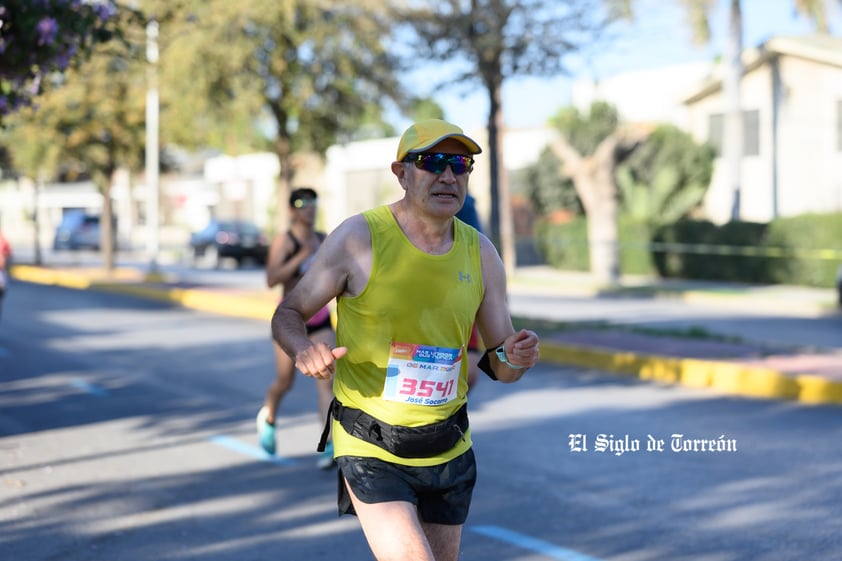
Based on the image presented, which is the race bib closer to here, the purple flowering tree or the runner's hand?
the runner's hand

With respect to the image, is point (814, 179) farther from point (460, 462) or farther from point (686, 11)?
point (460, 462)

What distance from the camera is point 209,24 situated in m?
20.7

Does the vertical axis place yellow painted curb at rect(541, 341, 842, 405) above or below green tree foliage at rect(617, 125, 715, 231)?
below

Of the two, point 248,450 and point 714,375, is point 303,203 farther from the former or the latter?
point 714,375

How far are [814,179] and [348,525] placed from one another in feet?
102

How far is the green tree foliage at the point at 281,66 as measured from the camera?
824 inches

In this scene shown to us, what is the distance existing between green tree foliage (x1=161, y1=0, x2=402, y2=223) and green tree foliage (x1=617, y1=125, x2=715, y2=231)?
16.9m

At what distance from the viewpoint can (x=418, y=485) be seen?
3.63 metres

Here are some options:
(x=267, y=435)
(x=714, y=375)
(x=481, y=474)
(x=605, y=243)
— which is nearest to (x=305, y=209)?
(x=267, y=435)

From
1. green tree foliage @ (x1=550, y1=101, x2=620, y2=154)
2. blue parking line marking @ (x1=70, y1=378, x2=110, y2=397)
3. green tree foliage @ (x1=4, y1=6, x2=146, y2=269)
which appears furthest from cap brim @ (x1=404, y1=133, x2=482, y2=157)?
green tree foliage @ (x1=550, y1=101, x2=620, y2=154)

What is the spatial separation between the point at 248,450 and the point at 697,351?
587 cm

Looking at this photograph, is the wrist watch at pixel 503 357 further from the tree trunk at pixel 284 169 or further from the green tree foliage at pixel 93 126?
the green tree foliage at pixel 93 126

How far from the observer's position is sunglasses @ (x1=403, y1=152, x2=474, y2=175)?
3621 mm

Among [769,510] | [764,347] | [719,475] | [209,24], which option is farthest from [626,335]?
[209,24]
